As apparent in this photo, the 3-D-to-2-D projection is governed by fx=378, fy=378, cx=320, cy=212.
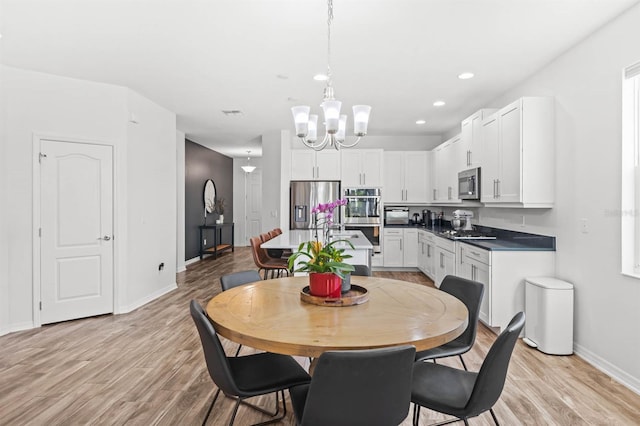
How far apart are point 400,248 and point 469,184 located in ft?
7.85

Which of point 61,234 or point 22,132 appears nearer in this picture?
point 22,132

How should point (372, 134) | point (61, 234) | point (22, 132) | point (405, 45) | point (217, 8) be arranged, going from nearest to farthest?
point (217, 8) → point (405, 45) → point (22, 132) → point (61, 234) → point (372, 134)

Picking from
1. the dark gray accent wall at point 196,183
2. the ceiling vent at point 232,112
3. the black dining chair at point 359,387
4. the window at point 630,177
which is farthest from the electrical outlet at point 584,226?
the dark gray accent wall at point 196,183

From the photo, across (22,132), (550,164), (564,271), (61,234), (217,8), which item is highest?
(217,8)

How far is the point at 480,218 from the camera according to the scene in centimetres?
548

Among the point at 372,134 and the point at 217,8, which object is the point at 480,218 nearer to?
the point at 372,134

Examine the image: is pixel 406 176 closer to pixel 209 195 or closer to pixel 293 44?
pixel 293 44

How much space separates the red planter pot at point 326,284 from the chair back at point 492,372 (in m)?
0.78

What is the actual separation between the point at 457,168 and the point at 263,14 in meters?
3.78

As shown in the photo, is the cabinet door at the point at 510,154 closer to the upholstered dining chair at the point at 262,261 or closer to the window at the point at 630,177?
the window at the point at 630,177

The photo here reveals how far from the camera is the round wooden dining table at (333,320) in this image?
1444mm

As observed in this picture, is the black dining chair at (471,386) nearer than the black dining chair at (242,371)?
Yes

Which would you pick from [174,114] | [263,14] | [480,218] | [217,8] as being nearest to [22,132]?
[174,114]

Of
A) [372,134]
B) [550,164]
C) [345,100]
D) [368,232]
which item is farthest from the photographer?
[372,134]
